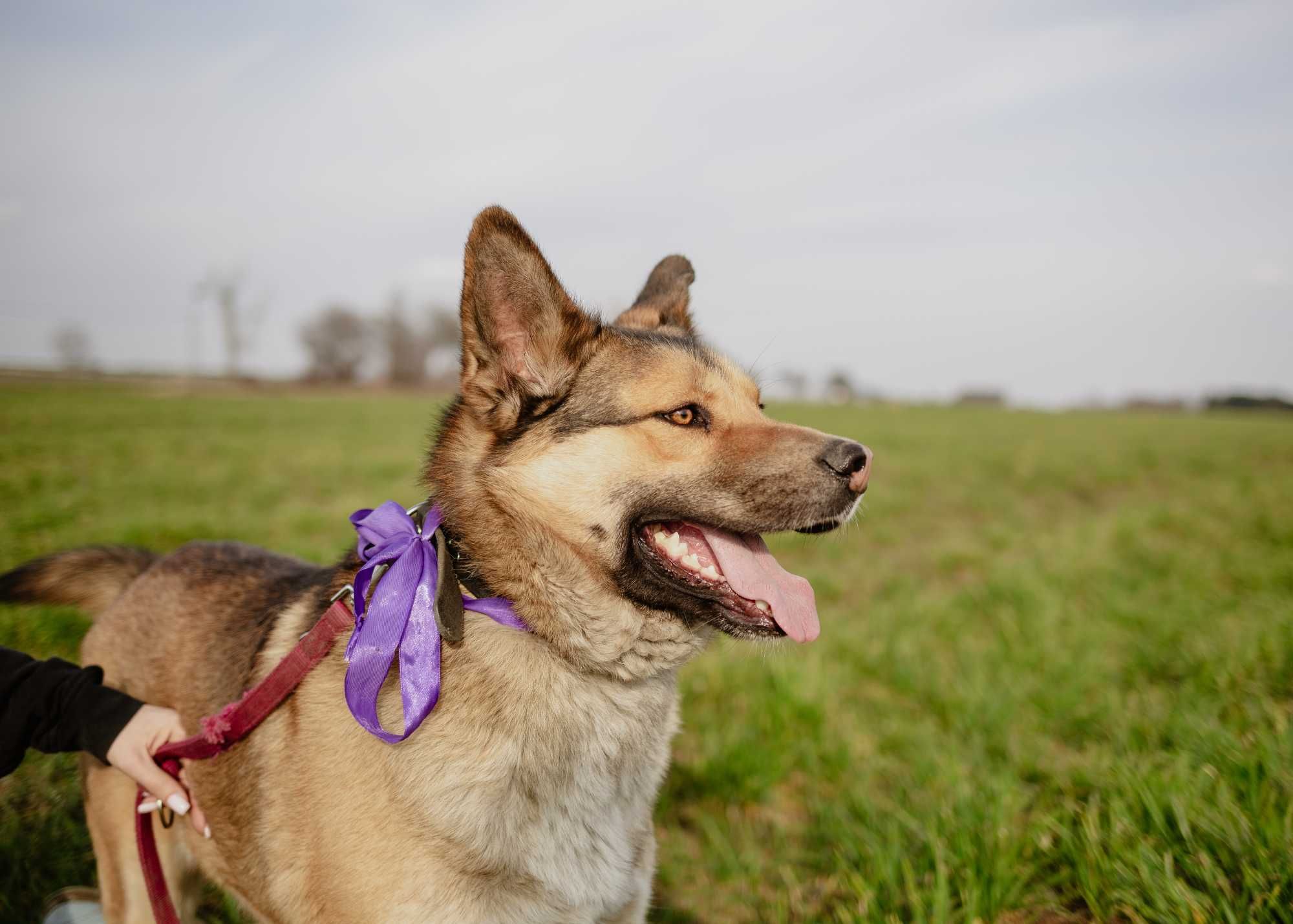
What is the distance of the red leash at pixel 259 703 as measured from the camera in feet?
7.79

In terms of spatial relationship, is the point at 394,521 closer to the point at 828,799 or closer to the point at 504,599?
the point at 504,599

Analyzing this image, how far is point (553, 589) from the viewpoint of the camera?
7.93 ft

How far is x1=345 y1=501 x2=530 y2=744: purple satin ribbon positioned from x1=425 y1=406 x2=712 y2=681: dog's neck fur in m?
0.09

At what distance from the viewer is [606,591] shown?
8.13 feet

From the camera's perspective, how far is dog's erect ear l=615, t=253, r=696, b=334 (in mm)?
3604

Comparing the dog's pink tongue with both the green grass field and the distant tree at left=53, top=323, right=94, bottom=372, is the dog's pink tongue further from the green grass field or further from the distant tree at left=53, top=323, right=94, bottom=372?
the distant tree at left=53, top=323, right=94, bottom=372

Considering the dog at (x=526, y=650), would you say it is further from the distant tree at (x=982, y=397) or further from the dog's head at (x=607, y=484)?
the distant tree at (x=982, y=397)

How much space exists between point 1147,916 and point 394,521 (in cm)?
308

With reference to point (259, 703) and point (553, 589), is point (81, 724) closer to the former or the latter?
point (259, 703)

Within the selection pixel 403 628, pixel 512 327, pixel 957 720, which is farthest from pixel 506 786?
pixel 957 720

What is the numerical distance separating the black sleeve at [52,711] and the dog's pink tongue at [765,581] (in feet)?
7.23

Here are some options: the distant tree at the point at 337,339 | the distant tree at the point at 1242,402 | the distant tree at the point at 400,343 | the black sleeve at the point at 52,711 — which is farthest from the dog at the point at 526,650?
the distant tree at the point at 337,339

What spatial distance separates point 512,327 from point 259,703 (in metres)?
1.54

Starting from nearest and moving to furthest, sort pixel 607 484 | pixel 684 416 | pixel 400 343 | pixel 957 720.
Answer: pixel 607 484
pixel 684 416
pixel 957 720
pixel 400 343
